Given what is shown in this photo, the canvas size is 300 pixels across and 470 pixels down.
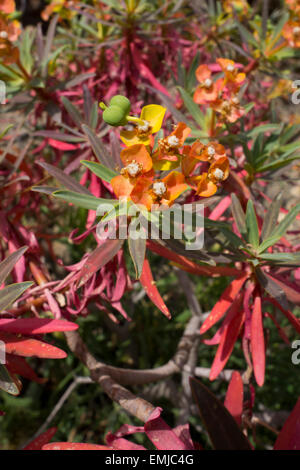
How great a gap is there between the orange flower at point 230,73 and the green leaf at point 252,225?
26 cm

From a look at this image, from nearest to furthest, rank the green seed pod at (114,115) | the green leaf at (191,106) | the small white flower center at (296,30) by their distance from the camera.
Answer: the green seed pod at (114,115)
the green leaf at (191,106)
the small white flower center at (296,30)

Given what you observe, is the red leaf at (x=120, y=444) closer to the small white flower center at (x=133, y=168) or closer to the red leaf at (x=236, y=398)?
the red leaf at (x=236, y=398)

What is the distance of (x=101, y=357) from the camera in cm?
181

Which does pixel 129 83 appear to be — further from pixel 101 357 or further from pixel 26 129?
pixel 101 357

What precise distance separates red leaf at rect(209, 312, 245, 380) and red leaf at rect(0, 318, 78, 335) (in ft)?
0.94

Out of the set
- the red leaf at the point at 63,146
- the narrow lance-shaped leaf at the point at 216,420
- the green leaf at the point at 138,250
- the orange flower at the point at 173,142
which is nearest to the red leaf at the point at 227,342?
the narrow lance-shaped leaf at the point at 216,420

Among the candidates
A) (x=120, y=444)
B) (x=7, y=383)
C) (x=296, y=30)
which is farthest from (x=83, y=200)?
(x=296, y=30)

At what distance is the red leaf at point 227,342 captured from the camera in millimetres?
754

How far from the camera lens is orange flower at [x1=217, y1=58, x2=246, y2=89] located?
2.51ft

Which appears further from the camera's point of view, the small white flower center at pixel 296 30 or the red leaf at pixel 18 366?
the small white flower center at pixel 296 30

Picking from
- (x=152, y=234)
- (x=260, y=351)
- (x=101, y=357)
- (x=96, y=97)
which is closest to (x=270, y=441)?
(x=101, y=357)

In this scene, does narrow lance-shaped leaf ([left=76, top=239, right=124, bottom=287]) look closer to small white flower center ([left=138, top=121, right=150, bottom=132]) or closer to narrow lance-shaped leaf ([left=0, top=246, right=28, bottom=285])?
narrow lance-shaped leaf ([left=0, top=246, right=28, bottom=285])

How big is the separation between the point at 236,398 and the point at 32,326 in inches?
15.2

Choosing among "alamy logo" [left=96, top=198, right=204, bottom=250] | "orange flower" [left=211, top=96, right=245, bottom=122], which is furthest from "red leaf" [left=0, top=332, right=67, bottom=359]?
"orange flower" [left=211, top=96, right=245, bottom=122]
